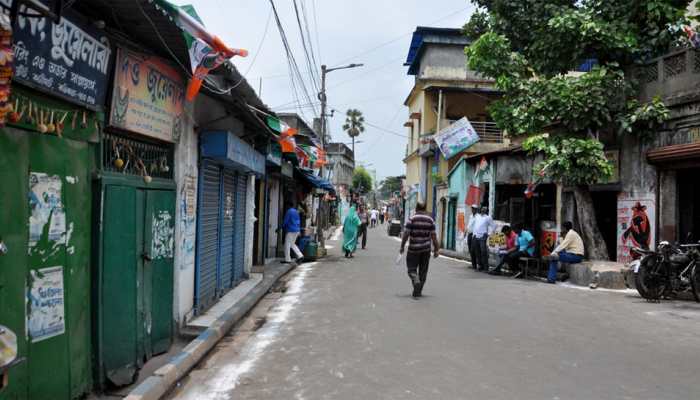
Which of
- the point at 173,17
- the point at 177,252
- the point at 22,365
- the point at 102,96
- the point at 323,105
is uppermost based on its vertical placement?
the point at 323,105

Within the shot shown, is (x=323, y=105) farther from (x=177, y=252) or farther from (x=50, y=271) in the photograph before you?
(x=50, y=271)

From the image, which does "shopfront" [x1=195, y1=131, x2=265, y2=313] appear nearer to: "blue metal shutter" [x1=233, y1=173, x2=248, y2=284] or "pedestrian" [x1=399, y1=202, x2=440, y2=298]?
"blue metal shutter" [x1=233, y1=173, x2=248, y2=284]

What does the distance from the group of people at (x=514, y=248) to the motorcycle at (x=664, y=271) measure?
121 inches

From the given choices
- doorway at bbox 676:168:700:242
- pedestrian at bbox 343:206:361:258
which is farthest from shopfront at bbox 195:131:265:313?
doorway at bbox 676:168:700:242

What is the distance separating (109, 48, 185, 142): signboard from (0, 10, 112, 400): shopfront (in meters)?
0.38

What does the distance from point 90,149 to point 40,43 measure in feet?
4.02

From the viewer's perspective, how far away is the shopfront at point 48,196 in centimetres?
402

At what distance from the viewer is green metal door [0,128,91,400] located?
13.3ft

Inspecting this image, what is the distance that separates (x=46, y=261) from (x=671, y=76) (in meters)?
14.3

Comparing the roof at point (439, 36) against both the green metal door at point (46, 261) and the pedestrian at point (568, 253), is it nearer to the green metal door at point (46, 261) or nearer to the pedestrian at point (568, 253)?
the pedestrian at point (568, 253)

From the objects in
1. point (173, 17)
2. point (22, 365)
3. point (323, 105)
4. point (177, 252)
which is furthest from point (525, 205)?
point (22, 365)

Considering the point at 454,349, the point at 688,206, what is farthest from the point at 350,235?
the point at 454,349

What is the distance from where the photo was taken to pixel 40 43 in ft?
14.1

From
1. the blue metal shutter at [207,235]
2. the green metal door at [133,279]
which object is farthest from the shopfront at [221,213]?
the green metal door at [133,279]
